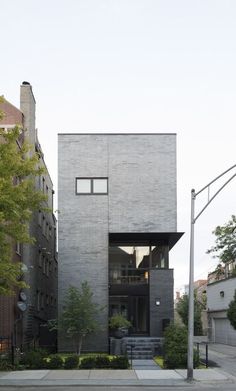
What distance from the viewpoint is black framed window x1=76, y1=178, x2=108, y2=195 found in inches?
1346

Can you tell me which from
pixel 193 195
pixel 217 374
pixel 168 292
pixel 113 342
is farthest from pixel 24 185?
pixel 168 292

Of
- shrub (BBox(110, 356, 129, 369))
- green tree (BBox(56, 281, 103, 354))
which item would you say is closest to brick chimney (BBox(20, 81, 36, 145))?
green tree (BBox(56, 281, 103, 354))

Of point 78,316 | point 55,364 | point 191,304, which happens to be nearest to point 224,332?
point 78,316

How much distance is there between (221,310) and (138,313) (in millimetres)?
20223

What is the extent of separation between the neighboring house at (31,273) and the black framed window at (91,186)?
9.62 ft

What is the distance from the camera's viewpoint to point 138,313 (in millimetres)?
35062

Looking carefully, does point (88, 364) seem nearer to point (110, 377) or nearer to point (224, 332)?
point (110, 377)

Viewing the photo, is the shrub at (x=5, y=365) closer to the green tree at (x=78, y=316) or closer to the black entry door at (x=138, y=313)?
the green tree at (x=78, y=316)

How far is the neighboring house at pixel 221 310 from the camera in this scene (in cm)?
4988

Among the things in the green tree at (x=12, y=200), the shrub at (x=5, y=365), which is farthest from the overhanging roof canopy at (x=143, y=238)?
the green tree at (x=12, y=200)

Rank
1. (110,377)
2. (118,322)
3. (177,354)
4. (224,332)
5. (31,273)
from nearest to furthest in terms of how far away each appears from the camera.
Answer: (110,377) < (177,354) < (118,322) < (31,273) < (224,332)

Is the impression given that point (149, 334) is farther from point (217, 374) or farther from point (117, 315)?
point (217, 374)

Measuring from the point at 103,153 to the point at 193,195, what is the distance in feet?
39.7

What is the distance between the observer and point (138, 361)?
92.5 feet
